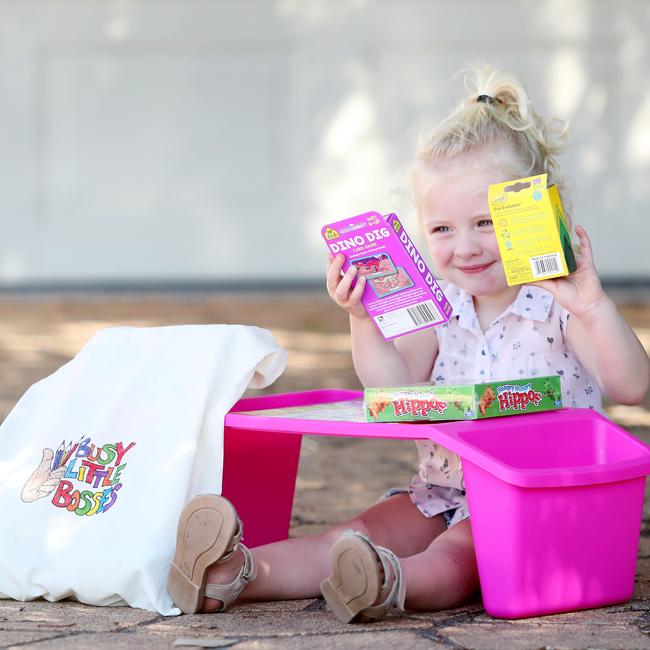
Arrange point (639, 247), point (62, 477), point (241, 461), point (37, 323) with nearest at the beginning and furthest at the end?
point (62, 477) < point (241, 461) < point (37, 323) < point (639, 247)

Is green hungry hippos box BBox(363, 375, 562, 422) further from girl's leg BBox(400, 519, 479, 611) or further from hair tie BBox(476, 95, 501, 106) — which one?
hair tie BBox(476, 95, 501, 106)

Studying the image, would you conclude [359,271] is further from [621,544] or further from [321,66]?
[321,66]

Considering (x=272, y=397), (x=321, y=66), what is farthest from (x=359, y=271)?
(x=321, y=66)

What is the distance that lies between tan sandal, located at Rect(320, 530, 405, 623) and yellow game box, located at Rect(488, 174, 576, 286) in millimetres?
412

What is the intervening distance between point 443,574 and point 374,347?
402mm

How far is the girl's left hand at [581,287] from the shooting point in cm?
154

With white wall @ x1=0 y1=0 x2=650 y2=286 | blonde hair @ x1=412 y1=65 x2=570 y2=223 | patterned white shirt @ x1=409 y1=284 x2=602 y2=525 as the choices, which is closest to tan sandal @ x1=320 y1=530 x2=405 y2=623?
patterned white shirt @ x1=409 y1=284 x2=602 y2=525

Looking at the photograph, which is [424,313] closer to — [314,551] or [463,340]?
[463,340]

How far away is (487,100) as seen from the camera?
1821mm

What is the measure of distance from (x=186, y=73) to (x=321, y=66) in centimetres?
62

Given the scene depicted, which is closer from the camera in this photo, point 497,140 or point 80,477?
point 80,477

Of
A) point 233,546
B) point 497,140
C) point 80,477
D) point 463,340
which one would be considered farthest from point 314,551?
point 497,140

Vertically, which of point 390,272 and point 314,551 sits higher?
point 390,272

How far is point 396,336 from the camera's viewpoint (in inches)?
65.6
